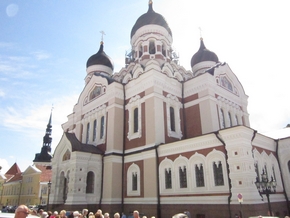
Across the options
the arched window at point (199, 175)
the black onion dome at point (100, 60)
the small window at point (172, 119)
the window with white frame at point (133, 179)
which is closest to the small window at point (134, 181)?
the window with white frame at point (133, 179)

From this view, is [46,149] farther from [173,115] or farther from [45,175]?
[173,115]

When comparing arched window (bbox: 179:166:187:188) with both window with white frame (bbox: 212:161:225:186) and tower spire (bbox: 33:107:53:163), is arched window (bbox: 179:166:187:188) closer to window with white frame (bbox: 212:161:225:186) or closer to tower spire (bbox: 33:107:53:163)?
window with white frame (bbox: 212:161:225:186)

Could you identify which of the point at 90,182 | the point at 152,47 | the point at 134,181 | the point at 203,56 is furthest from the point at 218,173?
the point at 203,56

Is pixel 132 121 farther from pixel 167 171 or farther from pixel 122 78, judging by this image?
pixel 122 78

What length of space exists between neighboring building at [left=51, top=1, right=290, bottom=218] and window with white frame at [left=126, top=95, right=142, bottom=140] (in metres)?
0.07

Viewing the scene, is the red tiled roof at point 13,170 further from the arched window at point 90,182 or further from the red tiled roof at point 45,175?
the arched window at point 90,182

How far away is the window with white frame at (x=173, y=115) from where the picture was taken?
16.8 m

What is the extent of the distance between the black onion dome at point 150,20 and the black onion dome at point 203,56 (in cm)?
349

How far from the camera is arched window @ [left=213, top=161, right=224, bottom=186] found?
12.0m

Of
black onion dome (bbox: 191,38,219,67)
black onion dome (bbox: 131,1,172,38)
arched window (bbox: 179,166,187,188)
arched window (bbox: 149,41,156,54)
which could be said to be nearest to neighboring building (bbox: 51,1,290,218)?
arched window (bbox: 179,166,187,188)

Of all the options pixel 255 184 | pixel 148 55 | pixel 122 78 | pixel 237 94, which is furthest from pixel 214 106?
pixel 122 78

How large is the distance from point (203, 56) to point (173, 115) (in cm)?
953

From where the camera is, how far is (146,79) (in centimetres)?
1720

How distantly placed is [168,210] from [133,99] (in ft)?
→ 26.0
